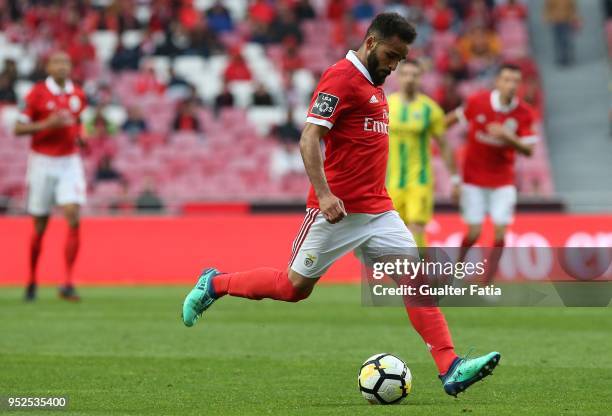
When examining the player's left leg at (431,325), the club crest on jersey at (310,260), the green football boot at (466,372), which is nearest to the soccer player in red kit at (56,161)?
the club crest on jersey at (310,260)

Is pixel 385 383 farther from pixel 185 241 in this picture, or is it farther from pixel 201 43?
pixel 201 43

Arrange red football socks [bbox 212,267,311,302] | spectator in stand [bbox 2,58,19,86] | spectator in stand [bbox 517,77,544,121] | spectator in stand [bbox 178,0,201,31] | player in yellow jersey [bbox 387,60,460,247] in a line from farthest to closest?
1. spectator in stand [bbox 178,0,201,31]
2. spectator in stand [bbox 2,58,19,86]
3. spectator in stand [bbox 517,77,544,121]
4. player in yellow jersey [bbox 387,60,460,247]
5. red football socks [bbox 212,267,311,302]

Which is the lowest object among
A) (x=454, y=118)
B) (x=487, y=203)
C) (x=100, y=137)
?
(x=100, y=137)

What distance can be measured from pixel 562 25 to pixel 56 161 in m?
14.4

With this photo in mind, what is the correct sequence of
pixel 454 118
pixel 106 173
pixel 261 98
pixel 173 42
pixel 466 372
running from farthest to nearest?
pixel 173 42, pixel 261 98, pixel 106 173, pixel 454 118, pixel 466 372

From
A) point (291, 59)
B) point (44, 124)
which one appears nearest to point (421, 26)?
point (291, 59)

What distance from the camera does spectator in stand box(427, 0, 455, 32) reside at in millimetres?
26266

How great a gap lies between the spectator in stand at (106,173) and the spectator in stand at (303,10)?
628 centimetres

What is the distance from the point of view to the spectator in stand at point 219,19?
2641 centimetres

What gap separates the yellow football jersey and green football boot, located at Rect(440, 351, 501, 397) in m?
7.20

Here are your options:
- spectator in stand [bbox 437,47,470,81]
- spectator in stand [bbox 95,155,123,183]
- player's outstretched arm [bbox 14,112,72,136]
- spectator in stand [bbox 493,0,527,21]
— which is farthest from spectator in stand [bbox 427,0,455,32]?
player's outstretched arm [bbox 14,112,72,136]

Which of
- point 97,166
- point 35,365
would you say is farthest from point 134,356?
point 97,166

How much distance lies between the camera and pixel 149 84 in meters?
24.8

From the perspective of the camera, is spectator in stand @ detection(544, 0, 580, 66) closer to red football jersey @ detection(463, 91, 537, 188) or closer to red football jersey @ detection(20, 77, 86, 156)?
red football jersey @ detection(463, 91, 537, 188)
